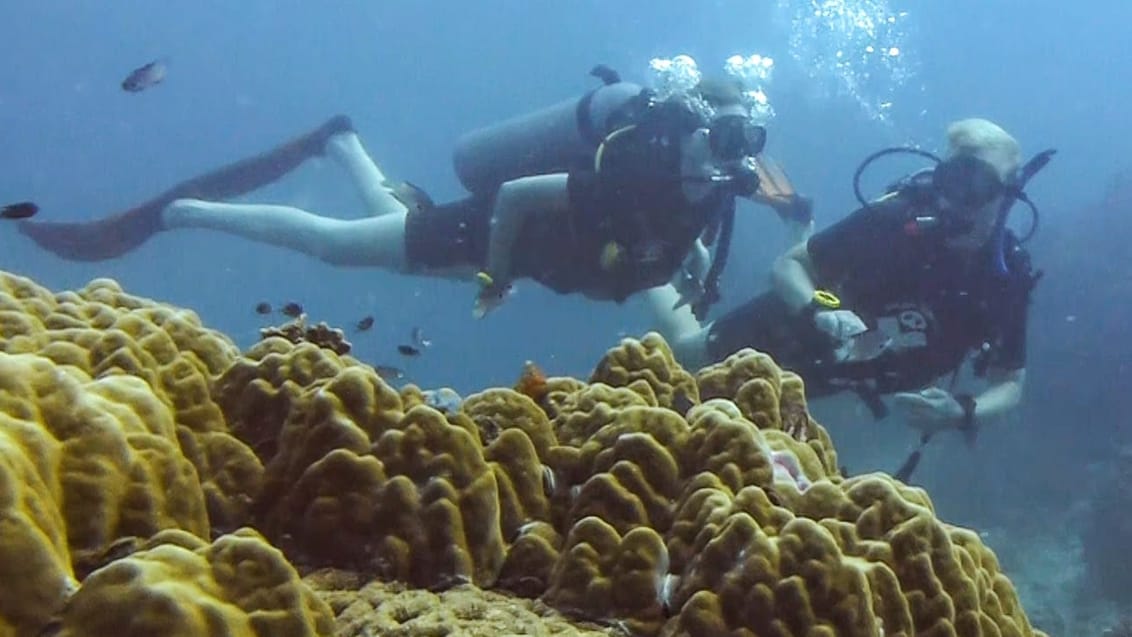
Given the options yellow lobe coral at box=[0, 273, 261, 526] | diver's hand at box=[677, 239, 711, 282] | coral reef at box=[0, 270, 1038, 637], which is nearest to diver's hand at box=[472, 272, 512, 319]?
diver's hand at box=[677, 239, 711, 282]

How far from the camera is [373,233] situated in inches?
461

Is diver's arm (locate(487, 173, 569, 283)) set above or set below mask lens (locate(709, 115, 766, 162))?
below

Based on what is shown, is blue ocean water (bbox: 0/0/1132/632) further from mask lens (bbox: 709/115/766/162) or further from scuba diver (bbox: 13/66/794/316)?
mask lens (bbox: 709/115/766/162)

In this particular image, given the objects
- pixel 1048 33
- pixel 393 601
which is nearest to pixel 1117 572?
pixel 393 601

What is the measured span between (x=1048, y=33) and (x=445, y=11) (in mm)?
67225

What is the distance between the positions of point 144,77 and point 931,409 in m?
7.71

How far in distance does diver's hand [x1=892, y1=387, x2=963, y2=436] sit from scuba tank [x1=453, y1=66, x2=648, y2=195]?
3.75 metres

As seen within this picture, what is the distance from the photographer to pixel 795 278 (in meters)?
8.74

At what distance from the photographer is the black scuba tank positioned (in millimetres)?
10078

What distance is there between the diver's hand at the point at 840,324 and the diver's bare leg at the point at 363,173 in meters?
6.42

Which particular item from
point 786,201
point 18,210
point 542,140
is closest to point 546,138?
point 542,140

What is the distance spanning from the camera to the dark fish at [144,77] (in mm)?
8836

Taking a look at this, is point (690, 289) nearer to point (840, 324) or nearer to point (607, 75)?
point (840, 324)

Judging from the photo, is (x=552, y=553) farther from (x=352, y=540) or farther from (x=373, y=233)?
(x=373, y=233)
